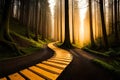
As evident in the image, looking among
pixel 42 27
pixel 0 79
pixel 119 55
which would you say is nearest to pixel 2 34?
pixel 0 79

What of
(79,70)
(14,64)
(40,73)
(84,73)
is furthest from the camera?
(14,64)

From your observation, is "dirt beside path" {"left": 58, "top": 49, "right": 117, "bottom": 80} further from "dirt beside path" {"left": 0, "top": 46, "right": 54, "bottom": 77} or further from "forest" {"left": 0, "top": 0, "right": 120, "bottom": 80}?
"dirt beside path" {"left": 0, "top": 46, "right": 54, "bottom": 77}

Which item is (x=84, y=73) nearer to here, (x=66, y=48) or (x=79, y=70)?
(x=79, y=70)

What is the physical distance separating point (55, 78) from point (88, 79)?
1.24 m

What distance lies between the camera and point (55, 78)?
5160 mm

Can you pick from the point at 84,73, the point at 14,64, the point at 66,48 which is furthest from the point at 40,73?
the point at 66,48

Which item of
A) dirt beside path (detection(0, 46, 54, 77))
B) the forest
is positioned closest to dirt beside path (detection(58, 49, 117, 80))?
the forest

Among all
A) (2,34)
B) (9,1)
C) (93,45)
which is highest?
(9,1)

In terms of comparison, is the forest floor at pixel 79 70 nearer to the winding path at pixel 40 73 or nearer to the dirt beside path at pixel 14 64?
the dirt beside path at pixel 14 64

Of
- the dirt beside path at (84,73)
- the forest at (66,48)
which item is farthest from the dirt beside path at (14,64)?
the dirt beside path at (84,73)

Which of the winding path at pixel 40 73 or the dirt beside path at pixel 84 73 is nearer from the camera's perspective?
the winding path at pixel 40 73

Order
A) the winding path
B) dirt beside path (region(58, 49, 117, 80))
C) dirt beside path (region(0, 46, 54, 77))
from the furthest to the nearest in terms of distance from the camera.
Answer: dirt beside path (region(0, 46, 54, 77)) < dirt beside path (region(58, 49, 117, 80)) < the winding path

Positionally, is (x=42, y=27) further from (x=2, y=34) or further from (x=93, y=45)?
(x=2, y=34)

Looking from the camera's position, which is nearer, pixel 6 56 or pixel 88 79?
pixel 88 79
